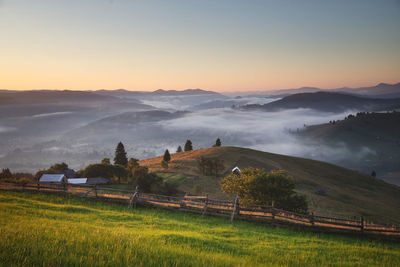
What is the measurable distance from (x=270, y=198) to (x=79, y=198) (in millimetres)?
26890

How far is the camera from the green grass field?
6074 mm

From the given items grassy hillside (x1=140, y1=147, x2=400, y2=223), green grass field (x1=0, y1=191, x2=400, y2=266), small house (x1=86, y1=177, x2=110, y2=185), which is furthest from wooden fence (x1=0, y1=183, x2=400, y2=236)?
small house (x1=86, y1=177, x2=110, y2=185)

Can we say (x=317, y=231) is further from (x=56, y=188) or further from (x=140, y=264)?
(x=56, y=188)

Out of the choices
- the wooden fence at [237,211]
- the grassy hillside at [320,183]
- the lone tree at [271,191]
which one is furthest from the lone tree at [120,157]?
the lone tree at [271,191]

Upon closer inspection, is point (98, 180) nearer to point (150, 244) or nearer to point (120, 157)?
point (120, 157)

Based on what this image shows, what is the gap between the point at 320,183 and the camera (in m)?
91.2

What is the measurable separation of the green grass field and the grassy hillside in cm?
4604

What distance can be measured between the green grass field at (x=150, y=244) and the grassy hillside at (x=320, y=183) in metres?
46.0

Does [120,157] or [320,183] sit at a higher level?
[120,157]

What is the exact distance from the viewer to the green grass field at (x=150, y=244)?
6.07 meters

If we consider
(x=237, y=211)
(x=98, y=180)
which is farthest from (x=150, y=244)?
(x=98, y=180)

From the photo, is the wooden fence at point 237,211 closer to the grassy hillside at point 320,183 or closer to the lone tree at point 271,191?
the lone tree at point 271,191

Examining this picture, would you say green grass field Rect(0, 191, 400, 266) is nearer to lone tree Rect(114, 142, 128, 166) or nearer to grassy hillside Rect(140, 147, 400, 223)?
grassy hillside Rect(140, 147, 400, 223)

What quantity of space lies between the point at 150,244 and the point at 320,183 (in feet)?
320
